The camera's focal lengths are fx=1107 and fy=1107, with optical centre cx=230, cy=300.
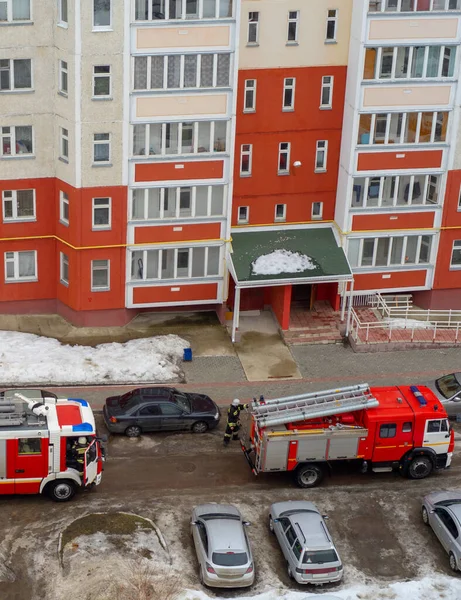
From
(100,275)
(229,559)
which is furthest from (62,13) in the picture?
(229,559)

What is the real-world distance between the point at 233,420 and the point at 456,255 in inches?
590

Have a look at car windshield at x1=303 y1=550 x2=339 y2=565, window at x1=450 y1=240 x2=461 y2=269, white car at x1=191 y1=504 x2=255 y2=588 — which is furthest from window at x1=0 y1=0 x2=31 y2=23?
car windshield at x1=303 y1=550 x2=339 y2=565

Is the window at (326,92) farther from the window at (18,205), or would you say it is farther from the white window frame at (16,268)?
the white window frame at (16,268)

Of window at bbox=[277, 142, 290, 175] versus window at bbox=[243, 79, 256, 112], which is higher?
window at bbox=[243, 79, 256, 112]

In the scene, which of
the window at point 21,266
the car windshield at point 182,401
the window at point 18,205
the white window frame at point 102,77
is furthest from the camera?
the window at point 21,266

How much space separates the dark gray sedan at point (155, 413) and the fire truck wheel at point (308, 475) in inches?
175

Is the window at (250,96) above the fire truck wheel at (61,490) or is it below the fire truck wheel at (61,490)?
above

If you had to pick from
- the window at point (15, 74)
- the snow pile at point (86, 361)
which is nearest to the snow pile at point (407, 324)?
the snow pile at point (86, 361)

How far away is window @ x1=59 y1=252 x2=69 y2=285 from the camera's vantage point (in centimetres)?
4591

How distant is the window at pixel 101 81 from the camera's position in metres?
42.0

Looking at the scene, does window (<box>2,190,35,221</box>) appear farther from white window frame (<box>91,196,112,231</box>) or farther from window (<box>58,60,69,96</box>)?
window (<box>58,60,69,96</box>)

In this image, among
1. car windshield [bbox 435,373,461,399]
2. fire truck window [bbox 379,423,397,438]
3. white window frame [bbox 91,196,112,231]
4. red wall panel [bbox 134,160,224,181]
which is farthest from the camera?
white window frame [bbox 91,196,112,231]

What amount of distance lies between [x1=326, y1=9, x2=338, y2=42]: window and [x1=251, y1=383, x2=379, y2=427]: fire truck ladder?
50.7 ft

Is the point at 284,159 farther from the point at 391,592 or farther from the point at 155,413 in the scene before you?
the point at 391,592
